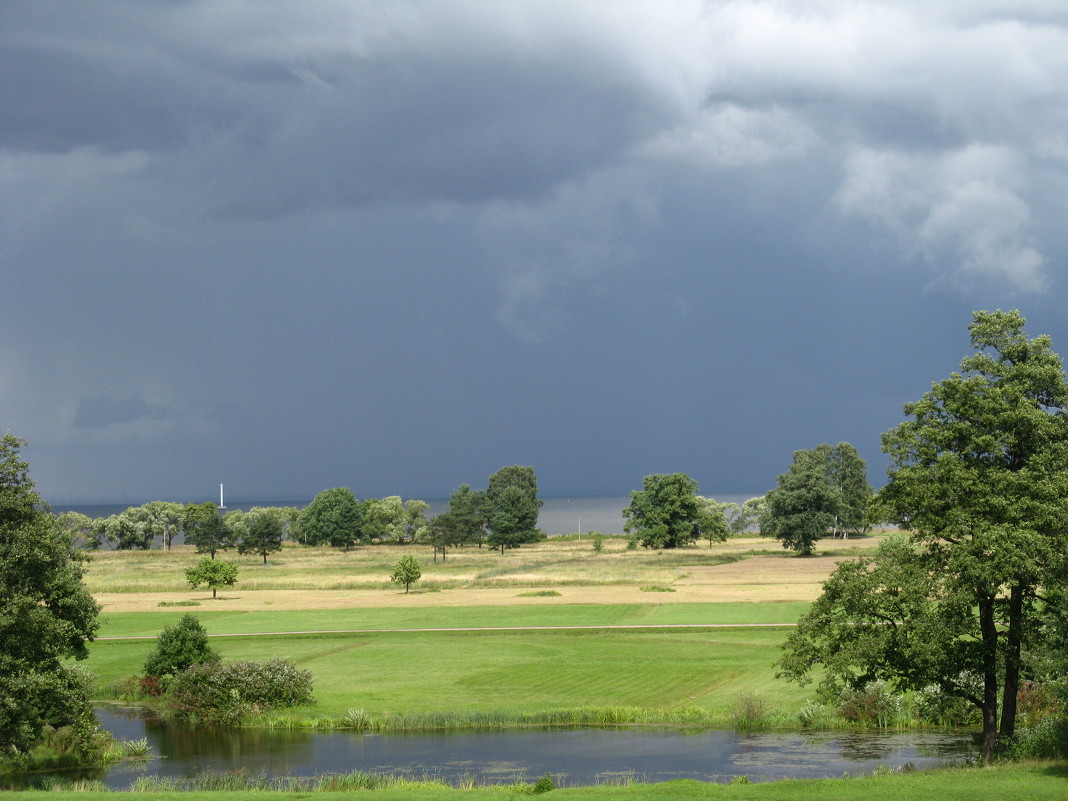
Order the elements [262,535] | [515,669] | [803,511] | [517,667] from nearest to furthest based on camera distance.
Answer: [515,669] < [517,667] < [803,511] < [262,535]

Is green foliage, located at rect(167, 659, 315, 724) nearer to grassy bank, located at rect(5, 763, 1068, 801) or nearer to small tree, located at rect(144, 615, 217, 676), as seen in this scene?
small tree, located at rect(144, 615, 217, 676)

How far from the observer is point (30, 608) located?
104 feet

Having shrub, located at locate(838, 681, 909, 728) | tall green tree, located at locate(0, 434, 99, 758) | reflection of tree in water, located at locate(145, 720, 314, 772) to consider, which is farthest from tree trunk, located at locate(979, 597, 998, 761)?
tall green tree, located at locate(0, 434, 99, 758)

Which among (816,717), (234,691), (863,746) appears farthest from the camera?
(234,691)

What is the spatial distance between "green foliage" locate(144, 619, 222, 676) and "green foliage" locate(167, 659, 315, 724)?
231 cm

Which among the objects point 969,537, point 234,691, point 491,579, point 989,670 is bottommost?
point 491,579

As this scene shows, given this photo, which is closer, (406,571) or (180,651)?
(180,651)

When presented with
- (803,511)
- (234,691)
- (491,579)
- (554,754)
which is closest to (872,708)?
(554,754)

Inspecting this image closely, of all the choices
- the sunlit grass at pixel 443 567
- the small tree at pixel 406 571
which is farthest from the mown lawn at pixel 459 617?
the sunlit grass at pixel 443 567

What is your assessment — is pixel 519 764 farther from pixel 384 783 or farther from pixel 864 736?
pixel 864 736

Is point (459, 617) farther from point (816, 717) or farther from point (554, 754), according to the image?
point (816, 717)

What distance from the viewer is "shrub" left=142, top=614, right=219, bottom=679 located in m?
54.4

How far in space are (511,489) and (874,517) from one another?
16377cm

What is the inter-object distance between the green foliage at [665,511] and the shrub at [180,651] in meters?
119
